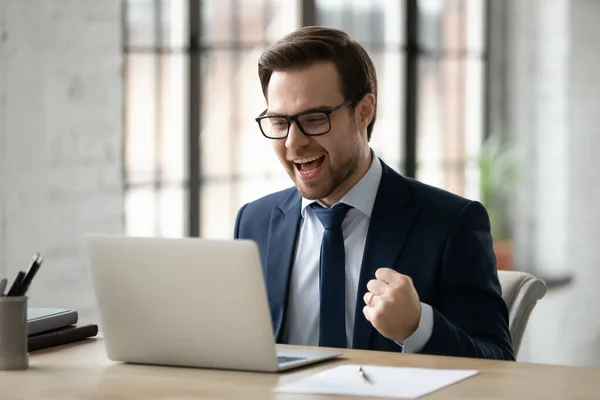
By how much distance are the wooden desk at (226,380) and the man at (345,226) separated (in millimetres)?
393

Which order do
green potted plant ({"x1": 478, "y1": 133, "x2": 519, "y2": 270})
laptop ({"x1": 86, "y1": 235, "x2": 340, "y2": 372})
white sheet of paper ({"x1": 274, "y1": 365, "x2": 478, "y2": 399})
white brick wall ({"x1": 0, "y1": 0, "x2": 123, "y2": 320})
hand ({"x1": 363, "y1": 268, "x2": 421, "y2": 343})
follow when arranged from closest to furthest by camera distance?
white sheet of paper ({"x1": 274, "y1": 365, "x2": 478, "y2": 399})
laptop ({"x1": 86, "y1": 235, "x2": 340, "y2": 372})
hand ({"x1": 363, "y1": 268, "x2": 421, "y2": 343})
white brick wall ({"x1": 0, "y1": 0, "x2": 123, "y2": 320})
green potted plant ({"x1": 478, "y1": 133, "x2": 519, "y2": 270})

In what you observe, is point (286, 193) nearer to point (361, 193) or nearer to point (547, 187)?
point (361, 193)

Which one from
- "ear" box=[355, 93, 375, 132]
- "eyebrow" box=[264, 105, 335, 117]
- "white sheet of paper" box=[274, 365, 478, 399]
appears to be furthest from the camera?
"ear" box=[355, 93, 375, 132]

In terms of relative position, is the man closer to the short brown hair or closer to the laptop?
the short brown hair

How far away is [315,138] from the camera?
2.51 metres

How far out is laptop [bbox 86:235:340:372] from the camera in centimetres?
182

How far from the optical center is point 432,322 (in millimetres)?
2152

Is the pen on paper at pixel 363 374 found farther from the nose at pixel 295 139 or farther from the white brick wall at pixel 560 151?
the white brick wall at pixel 560 151

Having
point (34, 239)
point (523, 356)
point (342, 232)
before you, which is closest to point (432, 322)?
point (342, 232)

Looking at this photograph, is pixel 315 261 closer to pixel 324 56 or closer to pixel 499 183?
pixel 324 56

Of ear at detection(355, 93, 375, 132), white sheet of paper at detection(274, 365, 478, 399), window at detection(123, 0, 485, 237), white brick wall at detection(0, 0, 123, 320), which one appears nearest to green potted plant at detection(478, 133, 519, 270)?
window at detection(123, 0, 485, 237)

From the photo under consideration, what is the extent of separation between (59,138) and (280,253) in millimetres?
1696

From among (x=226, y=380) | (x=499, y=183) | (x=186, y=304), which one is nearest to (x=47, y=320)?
(x=186, y=304)

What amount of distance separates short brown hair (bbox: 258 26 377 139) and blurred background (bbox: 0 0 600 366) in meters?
1.58
